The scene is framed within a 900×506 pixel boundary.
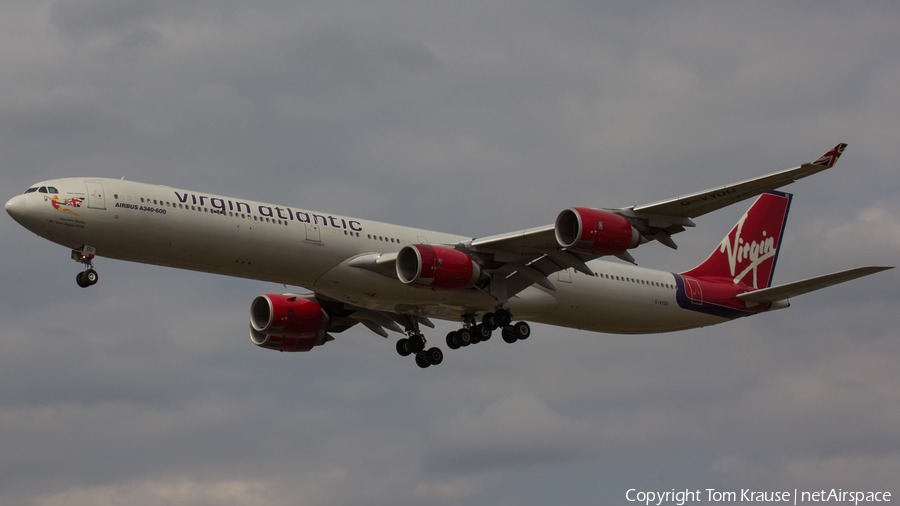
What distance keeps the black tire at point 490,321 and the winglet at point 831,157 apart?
1497 cm

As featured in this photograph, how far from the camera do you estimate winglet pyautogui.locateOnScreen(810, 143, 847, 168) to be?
3206 centimetres

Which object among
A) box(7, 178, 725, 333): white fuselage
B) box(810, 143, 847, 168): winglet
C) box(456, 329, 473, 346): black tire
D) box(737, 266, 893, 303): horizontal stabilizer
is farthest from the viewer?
box(456, 329, 473, 346): black tire

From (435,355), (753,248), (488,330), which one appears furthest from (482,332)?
(753,248)

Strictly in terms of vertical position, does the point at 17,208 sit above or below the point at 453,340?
above

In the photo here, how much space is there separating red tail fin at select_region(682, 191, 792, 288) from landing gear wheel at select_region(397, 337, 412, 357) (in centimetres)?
1510

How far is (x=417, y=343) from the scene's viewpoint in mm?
46188

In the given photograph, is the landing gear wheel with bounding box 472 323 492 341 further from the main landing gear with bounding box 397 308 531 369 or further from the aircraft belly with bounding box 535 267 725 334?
the aircraft belly with bounding box 535 267 725 334

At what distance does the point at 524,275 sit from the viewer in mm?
41000

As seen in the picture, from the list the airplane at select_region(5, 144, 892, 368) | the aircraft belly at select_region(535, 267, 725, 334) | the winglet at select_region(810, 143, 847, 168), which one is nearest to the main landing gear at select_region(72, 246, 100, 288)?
the airplane at select_region(5, 144, 892, 368)

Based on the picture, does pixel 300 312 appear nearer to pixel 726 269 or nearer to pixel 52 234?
pixel 52 234

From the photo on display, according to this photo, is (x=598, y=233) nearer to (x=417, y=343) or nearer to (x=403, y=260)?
(x=403, y=260)

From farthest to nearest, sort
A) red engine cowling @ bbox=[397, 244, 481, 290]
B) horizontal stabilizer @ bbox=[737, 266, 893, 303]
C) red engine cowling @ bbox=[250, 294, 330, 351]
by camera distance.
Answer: red engine cowling @ bbox=[250, 294, 330, 351] < horizontal stabilizer @ bbox=[737, 266, 893, 303] < red engine cowling @ bbox=[397, 244, 481, 290]

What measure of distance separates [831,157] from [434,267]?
47.4 ft

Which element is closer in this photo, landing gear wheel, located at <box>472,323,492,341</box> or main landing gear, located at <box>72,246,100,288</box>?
main landing gear, located at <box>72,246,100,288</box>
